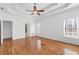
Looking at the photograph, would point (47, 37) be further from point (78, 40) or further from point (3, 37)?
point (3, 37)

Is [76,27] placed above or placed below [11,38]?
above

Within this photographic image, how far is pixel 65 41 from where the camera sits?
3131mm

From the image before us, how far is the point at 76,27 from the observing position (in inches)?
110

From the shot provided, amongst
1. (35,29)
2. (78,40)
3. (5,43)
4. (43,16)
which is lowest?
(5,43)

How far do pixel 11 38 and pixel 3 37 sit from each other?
1.09ft

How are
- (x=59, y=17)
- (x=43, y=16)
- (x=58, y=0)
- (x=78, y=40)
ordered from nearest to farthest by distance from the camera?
(x=58, y=0)
(x=78, y=40)
(x=43, y=16)
(x=59, y=17)

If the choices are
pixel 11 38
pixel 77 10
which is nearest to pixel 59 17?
pixel 77 10

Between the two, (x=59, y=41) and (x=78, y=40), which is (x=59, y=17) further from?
(x=78, y=40)

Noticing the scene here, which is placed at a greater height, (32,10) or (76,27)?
(32,10)

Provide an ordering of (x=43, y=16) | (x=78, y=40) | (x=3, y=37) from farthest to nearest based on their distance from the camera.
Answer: (x=3, y=37) < (x=43, y=16) < (x=78, y=40)
